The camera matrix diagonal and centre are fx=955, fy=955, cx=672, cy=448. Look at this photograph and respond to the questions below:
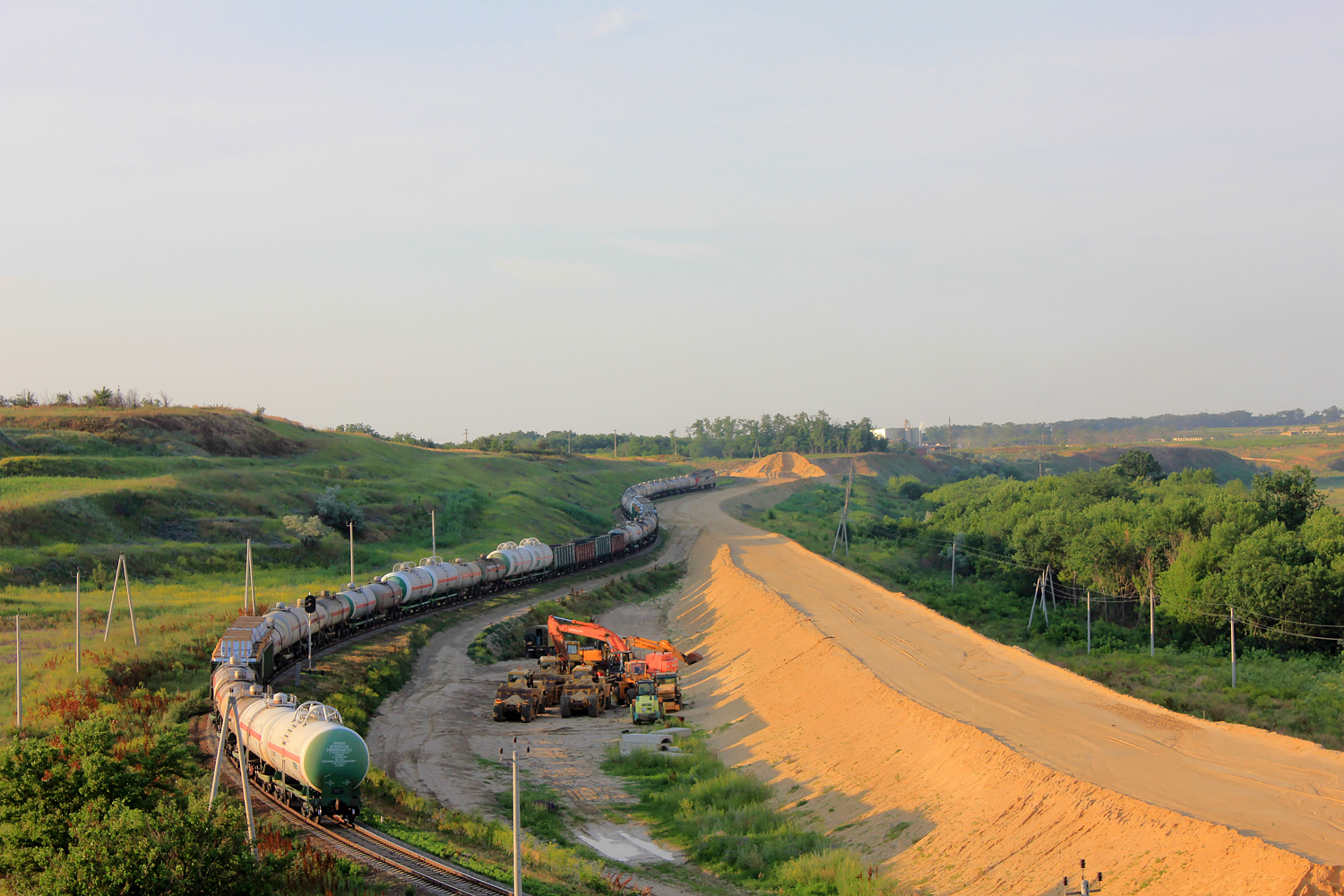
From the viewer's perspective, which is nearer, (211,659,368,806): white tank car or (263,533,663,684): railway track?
(211,659,368,806): white tank car

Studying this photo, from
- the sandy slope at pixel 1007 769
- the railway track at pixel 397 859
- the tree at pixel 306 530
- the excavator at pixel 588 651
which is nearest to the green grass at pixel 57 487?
the tree at pixel 306 530

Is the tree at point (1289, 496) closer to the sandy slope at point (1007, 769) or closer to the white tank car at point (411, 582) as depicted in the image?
the sandy slope at point (1007, 769)

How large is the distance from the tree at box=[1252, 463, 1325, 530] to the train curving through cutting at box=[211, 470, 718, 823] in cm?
5228

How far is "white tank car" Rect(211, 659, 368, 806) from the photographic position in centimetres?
2477

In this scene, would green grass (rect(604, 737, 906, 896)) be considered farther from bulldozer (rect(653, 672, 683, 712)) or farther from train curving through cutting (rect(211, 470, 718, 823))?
train curving through cutting (rect(211, 470, 718, 823))

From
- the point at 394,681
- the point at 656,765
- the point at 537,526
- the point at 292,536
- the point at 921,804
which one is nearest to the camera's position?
the point at 921,804

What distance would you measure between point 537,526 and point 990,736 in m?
74.4

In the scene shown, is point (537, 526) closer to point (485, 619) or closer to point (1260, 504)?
point (485, 619)

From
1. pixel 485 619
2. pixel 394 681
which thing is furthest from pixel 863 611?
pixel 394 681

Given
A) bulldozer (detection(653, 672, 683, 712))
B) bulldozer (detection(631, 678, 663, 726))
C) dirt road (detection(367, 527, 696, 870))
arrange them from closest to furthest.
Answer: dirt road (detection(367, 527, 696, 870))
bulldozer (detection(631, 678, 663, 726))
bulldozer (detection(653, 672, 683, 712))

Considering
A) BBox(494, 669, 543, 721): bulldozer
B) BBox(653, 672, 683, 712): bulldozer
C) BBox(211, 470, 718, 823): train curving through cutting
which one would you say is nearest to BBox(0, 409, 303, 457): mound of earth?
BBox(211, 470, 718, 823): train curving through cutting

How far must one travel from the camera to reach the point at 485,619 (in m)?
60.7

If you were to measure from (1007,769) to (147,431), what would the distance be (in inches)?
3988

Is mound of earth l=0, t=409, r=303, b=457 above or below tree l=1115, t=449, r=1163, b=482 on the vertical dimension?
above
